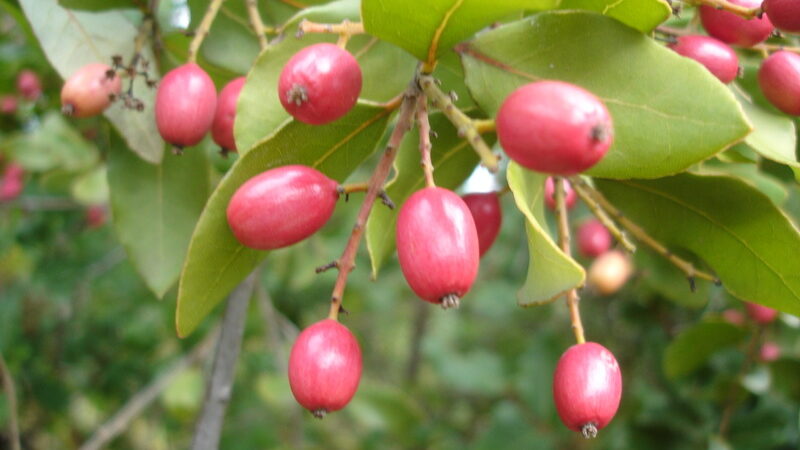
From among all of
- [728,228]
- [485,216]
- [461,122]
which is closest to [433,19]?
[461,122]

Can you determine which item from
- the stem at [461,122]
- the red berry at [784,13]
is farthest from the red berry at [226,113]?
the red berry at [784,13]

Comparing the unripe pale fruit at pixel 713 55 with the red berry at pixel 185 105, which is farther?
the red berry at pixel 185 105

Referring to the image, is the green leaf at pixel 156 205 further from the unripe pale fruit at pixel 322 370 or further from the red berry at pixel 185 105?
the unripe pale fruit at pixel 322 370

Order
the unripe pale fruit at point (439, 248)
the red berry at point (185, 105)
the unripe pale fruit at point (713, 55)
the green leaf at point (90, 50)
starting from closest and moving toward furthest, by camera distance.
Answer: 1. the unripe pale fruit at point (439, 248)
2. the unripe pale fruit at point (713, 55)
3. the red berry at point (185, 105)
4. the green leaf at point (90, 50)

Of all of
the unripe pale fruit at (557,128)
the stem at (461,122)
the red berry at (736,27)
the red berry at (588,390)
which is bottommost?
the red berry at (588,390)

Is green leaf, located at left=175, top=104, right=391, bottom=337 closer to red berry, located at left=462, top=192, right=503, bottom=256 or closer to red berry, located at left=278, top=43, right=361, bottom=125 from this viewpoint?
red berry, located at left=278, top=43, right=361, bottom=125

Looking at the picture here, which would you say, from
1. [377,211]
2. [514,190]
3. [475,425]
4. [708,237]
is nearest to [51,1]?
[377,211]

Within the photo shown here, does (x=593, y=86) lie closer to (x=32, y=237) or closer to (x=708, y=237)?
(x=708, y=237)
